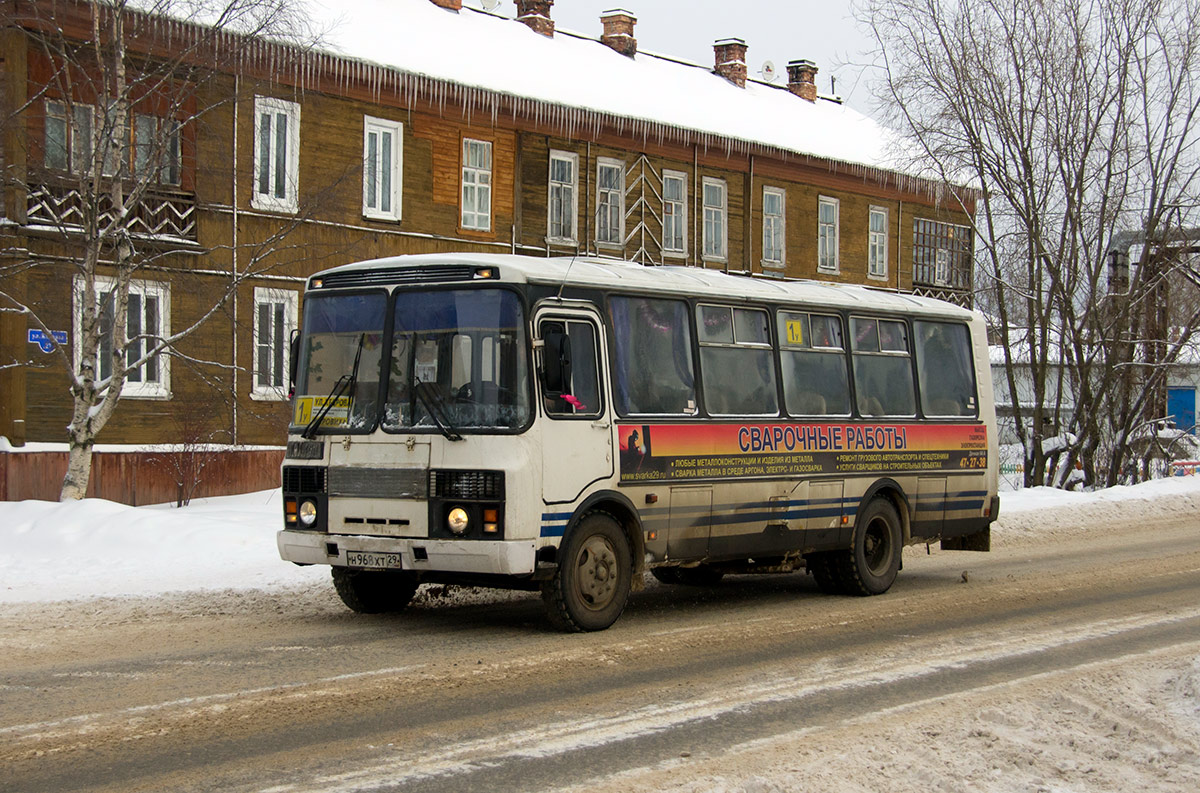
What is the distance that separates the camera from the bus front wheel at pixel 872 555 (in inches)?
533

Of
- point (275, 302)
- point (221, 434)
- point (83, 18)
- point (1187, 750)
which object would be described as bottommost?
point (1187, 750)

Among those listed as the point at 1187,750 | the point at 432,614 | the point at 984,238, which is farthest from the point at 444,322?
the point at 984,238

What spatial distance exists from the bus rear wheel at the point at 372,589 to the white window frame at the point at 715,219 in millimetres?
23320

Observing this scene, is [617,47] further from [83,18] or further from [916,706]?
[916,706]

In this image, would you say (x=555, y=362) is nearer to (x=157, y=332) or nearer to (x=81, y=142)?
(x=81, y=142)

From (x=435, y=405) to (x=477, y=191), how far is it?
19.2 metres

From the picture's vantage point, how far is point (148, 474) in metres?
21.3

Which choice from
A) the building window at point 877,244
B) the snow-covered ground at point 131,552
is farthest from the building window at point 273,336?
the building window at point 877,244

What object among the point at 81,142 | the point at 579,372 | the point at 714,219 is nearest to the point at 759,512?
the point at 579,372

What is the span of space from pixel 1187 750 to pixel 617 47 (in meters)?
31.8

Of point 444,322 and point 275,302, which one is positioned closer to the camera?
point 444,322

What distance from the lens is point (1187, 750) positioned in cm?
751

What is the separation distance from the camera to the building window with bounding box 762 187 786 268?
117 ft

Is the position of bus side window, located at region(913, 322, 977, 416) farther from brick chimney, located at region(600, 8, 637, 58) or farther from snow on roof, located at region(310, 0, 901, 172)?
brick chimney, located at region(600, 8, 637, 58)
